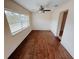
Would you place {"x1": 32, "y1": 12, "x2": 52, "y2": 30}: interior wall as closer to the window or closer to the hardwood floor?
the window

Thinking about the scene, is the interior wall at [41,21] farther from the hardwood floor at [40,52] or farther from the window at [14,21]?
the hardwood floor at [40,52]

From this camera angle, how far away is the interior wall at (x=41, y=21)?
13367 mm

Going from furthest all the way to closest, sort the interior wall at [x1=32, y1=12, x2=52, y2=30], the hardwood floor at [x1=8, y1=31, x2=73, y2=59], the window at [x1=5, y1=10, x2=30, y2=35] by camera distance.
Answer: the interior wall at [x1=32, y1=12, x2=52, y2=30] < the window at [x1=5, y1=10, x2=30, y2=35] < the hardwood floor at [x1=8, y1=31, x2=73, y2=59]

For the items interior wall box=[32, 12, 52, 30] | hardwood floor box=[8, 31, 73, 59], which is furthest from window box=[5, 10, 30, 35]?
interior wall box=[32, 12, 52, 30]

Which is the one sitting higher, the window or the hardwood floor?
the window

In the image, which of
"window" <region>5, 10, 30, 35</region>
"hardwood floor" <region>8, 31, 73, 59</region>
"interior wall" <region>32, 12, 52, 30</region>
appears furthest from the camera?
"interior wall" <region>32, 12, 52, 30</region>

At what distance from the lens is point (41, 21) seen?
13477 millimetres

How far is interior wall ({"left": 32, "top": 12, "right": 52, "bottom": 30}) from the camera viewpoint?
526 inches

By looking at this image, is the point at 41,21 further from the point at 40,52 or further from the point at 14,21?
the point at 40,52

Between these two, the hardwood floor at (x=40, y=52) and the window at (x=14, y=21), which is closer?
the hardwood floor at (x=40, y=52)

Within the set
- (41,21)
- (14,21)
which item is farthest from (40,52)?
(41,21)

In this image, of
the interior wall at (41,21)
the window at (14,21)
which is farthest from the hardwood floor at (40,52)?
the interior wall at (41,21)
